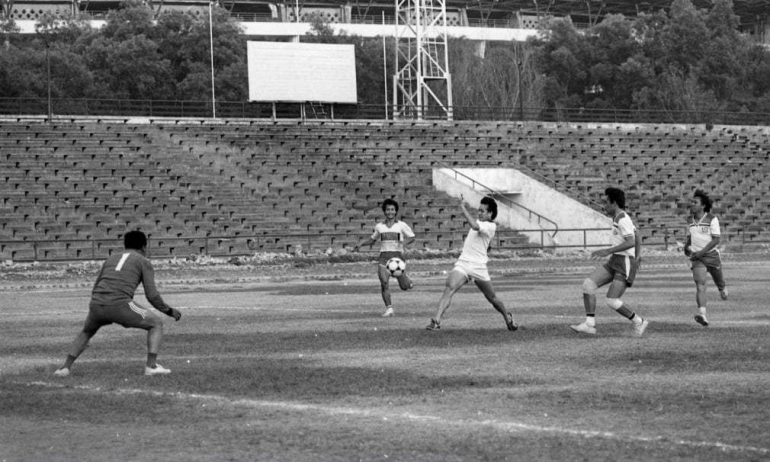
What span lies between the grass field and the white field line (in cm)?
2

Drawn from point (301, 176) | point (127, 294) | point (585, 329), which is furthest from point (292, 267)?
point (127, 294)

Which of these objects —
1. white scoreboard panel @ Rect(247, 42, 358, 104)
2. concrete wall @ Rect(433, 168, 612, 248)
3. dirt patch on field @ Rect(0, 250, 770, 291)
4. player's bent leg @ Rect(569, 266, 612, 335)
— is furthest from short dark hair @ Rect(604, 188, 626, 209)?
white scoreboard panel @ Rect(247, 42, 358, 104)

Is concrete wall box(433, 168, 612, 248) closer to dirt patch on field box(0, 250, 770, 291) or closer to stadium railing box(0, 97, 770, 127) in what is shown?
dirt patch on field box(0, 250, 770, 291)

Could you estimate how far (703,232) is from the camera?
1817 centimetres

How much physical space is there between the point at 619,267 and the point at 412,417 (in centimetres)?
640

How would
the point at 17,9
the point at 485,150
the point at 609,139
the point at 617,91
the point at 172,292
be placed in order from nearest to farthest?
the point at 172,292
the point at 485,150
the point at 609,139
the point at 617,91
the point at 17,9

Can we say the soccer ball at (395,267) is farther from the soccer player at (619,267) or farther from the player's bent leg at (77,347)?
the player's bent leg at (77,347)

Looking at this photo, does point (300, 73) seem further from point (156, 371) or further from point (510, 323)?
point (156, 371)

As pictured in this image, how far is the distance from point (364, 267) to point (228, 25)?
139 ft

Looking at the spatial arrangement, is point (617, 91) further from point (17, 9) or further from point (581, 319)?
point (581, 319)

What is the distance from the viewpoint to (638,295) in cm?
2472

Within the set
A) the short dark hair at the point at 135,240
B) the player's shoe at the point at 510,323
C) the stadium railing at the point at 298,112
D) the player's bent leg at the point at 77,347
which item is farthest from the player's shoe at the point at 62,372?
the stadium railing at the point at 298,112

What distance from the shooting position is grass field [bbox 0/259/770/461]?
8.95m

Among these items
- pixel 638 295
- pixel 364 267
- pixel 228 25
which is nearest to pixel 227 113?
Result: pixel 228 25
